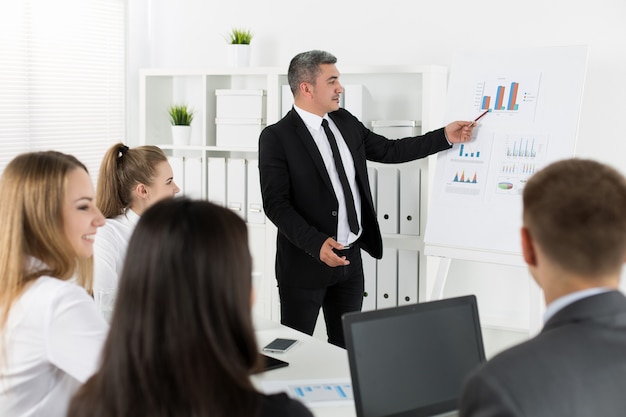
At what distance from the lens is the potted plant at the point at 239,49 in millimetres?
4359

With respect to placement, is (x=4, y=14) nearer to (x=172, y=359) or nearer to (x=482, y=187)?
(x=482, y=187)

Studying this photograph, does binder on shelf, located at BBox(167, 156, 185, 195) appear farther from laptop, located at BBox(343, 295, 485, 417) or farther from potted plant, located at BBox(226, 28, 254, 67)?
laptop, located at BBox(343, 295, 485, 417)

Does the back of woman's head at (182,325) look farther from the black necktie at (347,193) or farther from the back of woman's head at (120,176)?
the black necktie at (347,193)

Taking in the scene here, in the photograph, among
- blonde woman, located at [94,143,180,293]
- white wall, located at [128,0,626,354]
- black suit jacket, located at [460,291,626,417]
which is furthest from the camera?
white wall, located at [128,0,626,354]

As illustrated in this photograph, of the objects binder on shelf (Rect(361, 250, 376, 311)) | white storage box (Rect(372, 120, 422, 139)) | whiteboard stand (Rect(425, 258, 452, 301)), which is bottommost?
binder on shelf (Rect(361, 250, 376, 311))

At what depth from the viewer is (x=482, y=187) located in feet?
11.3

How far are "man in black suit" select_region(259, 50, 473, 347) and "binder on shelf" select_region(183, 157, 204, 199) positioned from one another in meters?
1.14

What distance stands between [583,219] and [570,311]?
5.6 inches

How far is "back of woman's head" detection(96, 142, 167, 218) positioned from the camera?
2.67m

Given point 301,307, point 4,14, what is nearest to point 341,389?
point 301,307

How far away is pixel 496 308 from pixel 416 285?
1.45ft

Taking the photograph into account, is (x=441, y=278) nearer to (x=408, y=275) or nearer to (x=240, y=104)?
(x=408, y=275)

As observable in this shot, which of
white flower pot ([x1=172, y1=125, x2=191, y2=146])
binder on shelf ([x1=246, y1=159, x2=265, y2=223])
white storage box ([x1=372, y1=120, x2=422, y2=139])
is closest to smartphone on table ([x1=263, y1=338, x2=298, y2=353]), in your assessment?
white storage box ([x1=372, y1=120, x2=422, y2=139])

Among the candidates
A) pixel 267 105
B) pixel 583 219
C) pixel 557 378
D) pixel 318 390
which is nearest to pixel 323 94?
pixel 267 105
